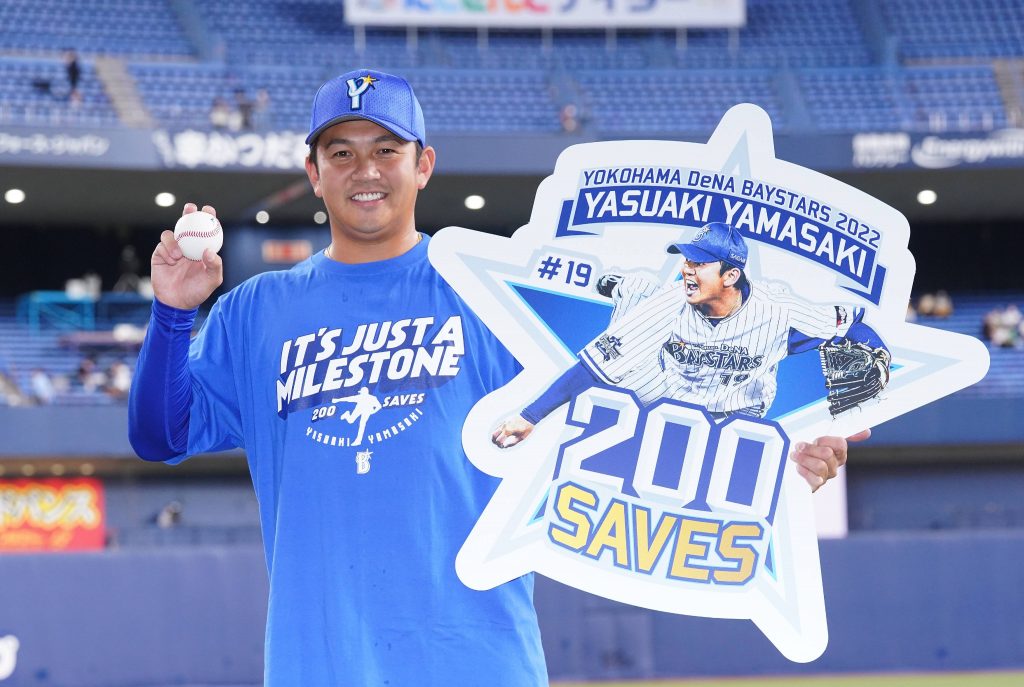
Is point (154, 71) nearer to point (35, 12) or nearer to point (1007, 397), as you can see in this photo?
point (35, 12)

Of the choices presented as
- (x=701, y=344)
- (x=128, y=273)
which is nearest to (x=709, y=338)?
(x=701, y=344)

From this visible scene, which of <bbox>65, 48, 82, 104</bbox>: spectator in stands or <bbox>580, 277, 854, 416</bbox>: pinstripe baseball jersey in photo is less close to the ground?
<bbox>65, 48, 82, 104</bbox>: spectator in stands

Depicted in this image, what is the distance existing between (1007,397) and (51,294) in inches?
550

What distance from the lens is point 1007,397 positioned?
20906 mm

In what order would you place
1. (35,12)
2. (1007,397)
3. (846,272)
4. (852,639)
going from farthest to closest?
(35,12) → (1007,397) → (852,639) → (846,272)

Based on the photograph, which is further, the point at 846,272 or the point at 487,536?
the point at 846,272

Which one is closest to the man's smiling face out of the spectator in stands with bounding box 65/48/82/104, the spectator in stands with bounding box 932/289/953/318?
the spectator in stands with bounding box 65/48/82/104

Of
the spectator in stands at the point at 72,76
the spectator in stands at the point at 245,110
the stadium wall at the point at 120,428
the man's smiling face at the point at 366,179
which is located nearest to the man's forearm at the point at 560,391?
the man's smiling face at the point at 366,179

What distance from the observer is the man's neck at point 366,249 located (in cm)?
311

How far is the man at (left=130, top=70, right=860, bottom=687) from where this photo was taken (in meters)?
2.92

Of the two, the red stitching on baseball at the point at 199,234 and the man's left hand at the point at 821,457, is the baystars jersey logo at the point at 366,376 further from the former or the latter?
the man's left hand at the point at 821,457

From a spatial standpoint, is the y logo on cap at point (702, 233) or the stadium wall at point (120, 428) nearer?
the y logo on cap at point (702, 233)

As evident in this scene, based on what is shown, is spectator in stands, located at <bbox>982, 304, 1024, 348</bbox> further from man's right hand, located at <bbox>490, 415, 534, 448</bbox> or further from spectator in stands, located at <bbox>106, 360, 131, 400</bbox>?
man's right hand, located at <bbox>490, 415, 534, 448</bbox>

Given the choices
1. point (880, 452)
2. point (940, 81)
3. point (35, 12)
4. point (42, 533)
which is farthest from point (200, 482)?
point (940, 81)
